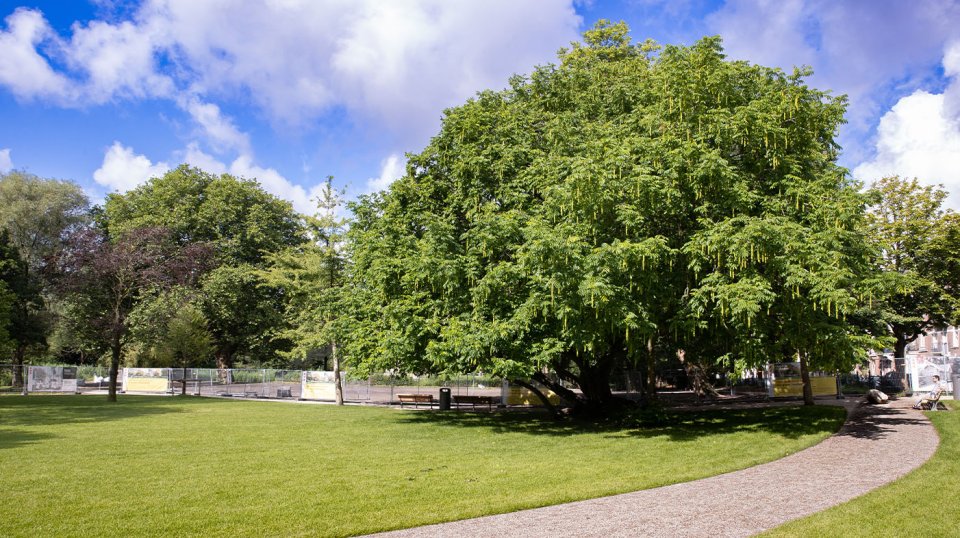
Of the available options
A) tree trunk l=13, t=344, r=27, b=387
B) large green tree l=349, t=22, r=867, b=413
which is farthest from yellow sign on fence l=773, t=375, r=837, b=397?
tree trunk l=13, t=344, r=27, b=387

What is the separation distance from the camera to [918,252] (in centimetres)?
3259

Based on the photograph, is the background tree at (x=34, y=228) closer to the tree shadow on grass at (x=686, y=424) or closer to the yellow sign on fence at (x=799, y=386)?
the tree shadow on grass at (x=686, y=424)

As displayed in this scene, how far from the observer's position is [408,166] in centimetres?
2259

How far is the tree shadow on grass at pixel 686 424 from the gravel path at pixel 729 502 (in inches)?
136

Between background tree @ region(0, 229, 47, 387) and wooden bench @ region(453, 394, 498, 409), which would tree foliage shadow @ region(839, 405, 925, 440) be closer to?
wooden bench @ region(453, 394, 498, 409)

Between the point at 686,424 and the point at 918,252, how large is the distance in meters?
23.1

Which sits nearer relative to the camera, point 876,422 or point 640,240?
point 640,240

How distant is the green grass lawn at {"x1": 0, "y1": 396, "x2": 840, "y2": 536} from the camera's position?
25.6 feet

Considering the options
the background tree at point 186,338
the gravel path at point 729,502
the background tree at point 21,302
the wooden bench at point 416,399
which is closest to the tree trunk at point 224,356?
the background tree at point 186,338

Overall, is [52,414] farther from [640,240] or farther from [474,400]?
[640,240]

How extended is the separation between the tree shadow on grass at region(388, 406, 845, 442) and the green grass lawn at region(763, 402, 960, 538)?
5613mm

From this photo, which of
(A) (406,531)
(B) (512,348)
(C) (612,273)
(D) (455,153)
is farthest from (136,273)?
(A) (406,531)

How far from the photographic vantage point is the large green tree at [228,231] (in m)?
50.7

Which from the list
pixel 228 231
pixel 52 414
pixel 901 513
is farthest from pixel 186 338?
pixel 901 513
